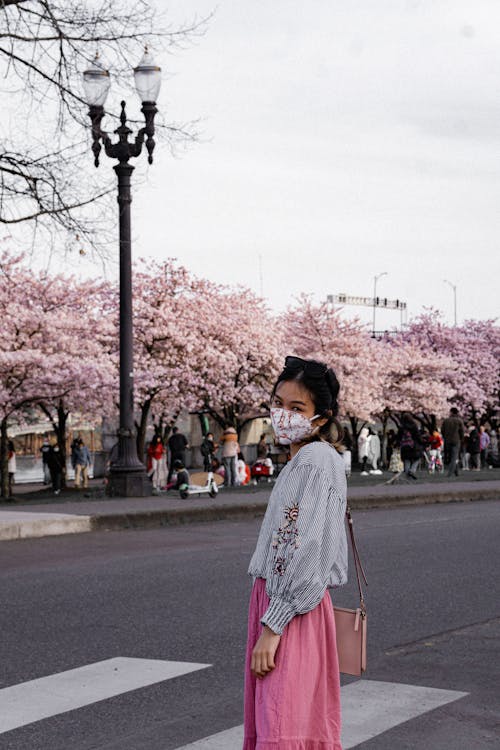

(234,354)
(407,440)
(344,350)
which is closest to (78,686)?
(407,440)

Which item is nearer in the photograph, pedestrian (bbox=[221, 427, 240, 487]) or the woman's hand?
the woman's hand

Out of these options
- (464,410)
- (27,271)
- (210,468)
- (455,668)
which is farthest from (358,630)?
(464,410)

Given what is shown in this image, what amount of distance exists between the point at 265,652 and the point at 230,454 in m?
25.4

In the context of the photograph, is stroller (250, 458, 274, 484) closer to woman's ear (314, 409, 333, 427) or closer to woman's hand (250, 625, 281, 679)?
woman's ear (314, 409, 333, 427)

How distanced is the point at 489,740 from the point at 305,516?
8.07 feet

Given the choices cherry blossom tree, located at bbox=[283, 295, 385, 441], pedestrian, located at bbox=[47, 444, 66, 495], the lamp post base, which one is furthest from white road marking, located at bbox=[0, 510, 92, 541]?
cherry blossom tree, located at bbox=[283, 295, 385, 441]

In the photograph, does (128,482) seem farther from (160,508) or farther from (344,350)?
(344,350)

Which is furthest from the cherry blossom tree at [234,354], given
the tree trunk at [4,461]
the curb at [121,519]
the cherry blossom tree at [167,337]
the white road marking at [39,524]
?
the white road marking at [39,524]

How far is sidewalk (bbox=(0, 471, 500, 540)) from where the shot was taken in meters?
15.1

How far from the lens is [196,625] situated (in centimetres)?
822

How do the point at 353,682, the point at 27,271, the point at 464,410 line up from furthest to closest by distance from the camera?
1. the point at 464,410
2. the point at 27,271
3. the point at 353,682

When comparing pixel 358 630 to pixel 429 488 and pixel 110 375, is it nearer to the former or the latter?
pixel 429 488

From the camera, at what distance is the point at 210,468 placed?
95.4ft

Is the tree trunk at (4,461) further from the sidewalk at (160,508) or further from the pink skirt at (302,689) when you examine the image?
the pink skirt at (302,689)
